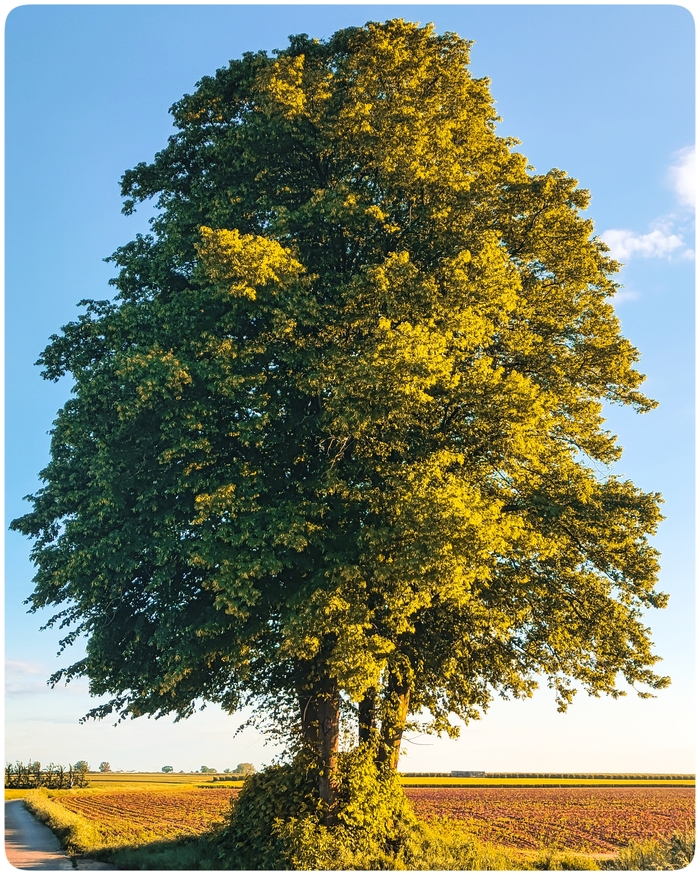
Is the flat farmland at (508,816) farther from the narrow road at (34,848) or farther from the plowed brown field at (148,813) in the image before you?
Result: the narrow road at (34,848)

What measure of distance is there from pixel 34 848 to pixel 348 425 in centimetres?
1704

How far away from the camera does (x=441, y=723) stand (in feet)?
65.1

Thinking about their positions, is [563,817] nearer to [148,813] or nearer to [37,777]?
[148,813]

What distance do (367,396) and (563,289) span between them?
7703 millimetres

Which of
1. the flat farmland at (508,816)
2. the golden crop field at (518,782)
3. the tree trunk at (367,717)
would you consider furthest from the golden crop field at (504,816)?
the golden crop field at (518,782)

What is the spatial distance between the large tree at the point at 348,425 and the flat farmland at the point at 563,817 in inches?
228

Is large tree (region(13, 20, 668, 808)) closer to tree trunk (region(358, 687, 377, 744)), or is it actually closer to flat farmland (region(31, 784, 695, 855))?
tree trunk (region(358, 687, 377, 744))

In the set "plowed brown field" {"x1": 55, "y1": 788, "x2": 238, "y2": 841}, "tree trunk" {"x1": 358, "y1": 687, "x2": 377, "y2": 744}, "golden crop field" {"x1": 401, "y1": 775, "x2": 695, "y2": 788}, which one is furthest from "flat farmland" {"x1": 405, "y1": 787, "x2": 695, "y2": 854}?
"golden crop field" {"x1": 401, "y1": 775, "x2": 695, "y2": 788}

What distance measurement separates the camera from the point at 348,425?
1544cm

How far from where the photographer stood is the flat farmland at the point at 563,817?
24906 mm

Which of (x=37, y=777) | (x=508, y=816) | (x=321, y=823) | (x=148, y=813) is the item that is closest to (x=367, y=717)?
(x=321, y=823)

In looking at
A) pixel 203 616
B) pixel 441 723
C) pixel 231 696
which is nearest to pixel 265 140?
pixel 203 616

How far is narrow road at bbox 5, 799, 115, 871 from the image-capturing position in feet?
59.3

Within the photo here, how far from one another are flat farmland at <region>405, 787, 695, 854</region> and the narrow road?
892 cm
